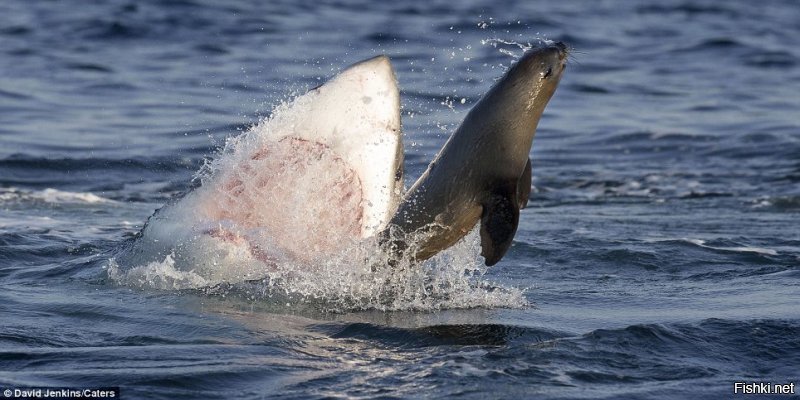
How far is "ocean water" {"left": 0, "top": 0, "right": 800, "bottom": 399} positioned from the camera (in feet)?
15.0

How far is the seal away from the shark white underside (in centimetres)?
15

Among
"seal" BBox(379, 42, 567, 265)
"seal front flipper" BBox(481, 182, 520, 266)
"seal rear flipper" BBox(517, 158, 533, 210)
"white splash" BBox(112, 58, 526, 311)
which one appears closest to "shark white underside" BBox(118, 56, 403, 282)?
"white splash" BBox(112, 58, 526, 311)

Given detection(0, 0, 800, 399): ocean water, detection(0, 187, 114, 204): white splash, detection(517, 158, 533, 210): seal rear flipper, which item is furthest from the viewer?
→ detection(0, 187, 114, 204): white splash

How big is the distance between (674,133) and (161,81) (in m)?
6.90

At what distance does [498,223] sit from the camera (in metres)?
5.28

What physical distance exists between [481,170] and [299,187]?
2.54ft

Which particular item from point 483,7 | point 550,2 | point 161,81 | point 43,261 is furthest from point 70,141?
point 550,2

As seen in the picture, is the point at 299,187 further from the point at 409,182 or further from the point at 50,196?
the point at 50,196

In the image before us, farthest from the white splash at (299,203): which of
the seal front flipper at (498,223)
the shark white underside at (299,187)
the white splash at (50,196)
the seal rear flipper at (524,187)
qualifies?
the white splash at (50,196)

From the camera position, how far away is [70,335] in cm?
496

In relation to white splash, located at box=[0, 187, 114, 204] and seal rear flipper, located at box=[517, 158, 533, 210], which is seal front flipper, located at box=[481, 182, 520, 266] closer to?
seal rear flipper, located at box=[517, 158, 533, 210]

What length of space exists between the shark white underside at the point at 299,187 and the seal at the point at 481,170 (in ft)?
0.48

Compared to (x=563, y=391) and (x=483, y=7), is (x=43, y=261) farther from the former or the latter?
(x=483, y=7)

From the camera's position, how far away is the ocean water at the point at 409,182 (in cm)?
458
